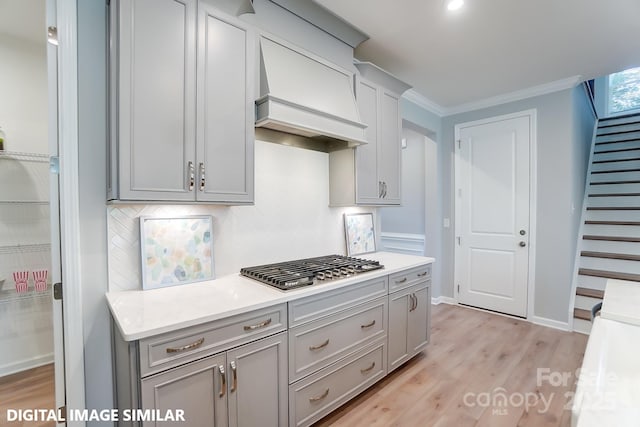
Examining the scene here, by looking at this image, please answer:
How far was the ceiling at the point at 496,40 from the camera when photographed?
2131 mm

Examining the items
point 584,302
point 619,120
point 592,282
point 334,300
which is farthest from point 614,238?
point 334,300

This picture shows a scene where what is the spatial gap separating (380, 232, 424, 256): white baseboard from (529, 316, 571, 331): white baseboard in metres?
1.53

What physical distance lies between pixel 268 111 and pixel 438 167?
316 centimetres

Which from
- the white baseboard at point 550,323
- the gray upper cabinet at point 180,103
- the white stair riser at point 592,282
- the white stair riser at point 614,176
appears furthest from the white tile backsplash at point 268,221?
the white stair riser at point 614,176

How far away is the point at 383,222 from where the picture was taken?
4.93 meters

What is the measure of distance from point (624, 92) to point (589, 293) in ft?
15.0

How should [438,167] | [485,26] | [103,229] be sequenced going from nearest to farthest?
[103,229] → [485,26] → [438,167]

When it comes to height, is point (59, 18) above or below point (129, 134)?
above

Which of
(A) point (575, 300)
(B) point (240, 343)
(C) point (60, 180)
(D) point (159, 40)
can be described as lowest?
(A) point (575, 300)

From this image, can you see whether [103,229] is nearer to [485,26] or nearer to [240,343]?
[240,343]

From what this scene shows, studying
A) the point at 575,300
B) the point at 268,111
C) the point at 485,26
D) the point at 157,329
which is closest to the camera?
the point at 157,329

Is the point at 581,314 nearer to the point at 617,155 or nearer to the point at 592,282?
the point at 592,282

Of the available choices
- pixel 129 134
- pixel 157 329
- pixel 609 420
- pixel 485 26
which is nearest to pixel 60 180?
pixel 129 134

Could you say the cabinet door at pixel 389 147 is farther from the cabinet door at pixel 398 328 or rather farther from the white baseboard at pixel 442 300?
the white baseboard at pixel 442 300
